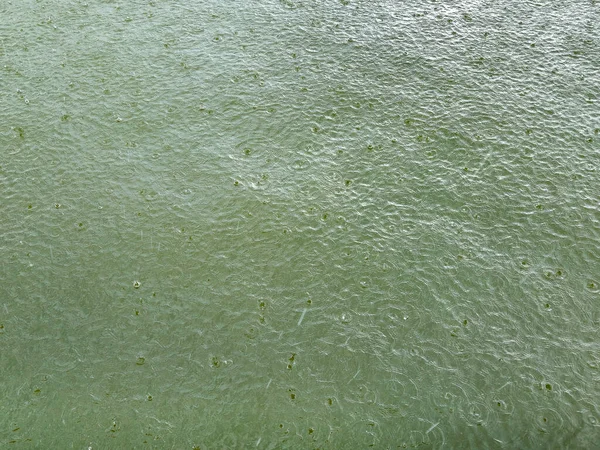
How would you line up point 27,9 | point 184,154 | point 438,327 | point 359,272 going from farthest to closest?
point 27,9 → point 184,154 → point 359,272 → point 438,327

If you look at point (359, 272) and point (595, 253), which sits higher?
point (595, 253)

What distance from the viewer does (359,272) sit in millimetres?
14922

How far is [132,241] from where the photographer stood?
51.5 ft

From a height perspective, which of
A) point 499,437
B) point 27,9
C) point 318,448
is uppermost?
point 499,437

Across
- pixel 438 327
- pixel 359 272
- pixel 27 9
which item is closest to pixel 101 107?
pixel 27 9

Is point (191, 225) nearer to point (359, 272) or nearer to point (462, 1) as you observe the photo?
point (359, 272)

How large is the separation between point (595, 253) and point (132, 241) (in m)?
12.7

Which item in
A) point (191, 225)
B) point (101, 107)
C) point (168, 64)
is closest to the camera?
point (191, 225)

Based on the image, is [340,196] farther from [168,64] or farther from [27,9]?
[27,9]

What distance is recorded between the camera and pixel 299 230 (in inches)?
630

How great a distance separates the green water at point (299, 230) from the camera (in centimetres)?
1232

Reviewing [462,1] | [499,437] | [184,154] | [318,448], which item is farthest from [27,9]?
[499,437]

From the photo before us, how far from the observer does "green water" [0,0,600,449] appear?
40.4 feet

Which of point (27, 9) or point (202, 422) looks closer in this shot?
point (202, 422)
